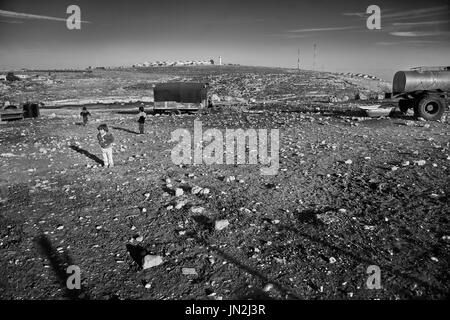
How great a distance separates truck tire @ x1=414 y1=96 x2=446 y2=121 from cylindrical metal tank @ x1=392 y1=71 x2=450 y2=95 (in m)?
0.70

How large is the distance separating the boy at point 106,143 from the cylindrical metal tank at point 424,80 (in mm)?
12871

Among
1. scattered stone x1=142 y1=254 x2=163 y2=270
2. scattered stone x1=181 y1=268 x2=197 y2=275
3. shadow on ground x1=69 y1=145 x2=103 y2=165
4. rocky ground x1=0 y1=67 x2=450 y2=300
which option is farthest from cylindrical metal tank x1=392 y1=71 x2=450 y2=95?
scattered stone x1=142 y1=254 x2=163 y2=270

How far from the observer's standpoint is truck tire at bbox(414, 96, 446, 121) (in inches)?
551

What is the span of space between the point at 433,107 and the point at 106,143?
13913 mm

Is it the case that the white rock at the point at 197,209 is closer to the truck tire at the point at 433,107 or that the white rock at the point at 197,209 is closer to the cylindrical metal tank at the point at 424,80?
the truck tire at the point at 433,107

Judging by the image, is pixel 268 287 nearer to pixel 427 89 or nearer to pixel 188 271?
pixel 188 271

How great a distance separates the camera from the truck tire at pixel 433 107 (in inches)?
551

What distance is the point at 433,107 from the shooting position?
1434 centimetres

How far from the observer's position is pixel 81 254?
16.4 feet

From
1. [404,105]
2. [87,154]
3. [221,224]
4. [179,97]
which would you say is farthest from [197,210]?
[179,97]

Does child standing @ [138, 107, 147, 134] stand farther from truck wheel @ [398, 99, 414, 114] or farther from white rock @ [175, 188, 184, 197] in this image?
truck wheel @ [398, 99, 414, 114]

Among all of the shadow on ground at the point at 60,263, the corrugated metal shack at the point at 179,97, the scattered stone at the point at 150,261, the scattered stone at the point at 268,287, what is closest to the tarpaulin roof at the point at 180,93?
the corrugated metal shack at the point at 179,97

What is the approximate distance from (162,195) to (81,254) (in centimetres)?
230
